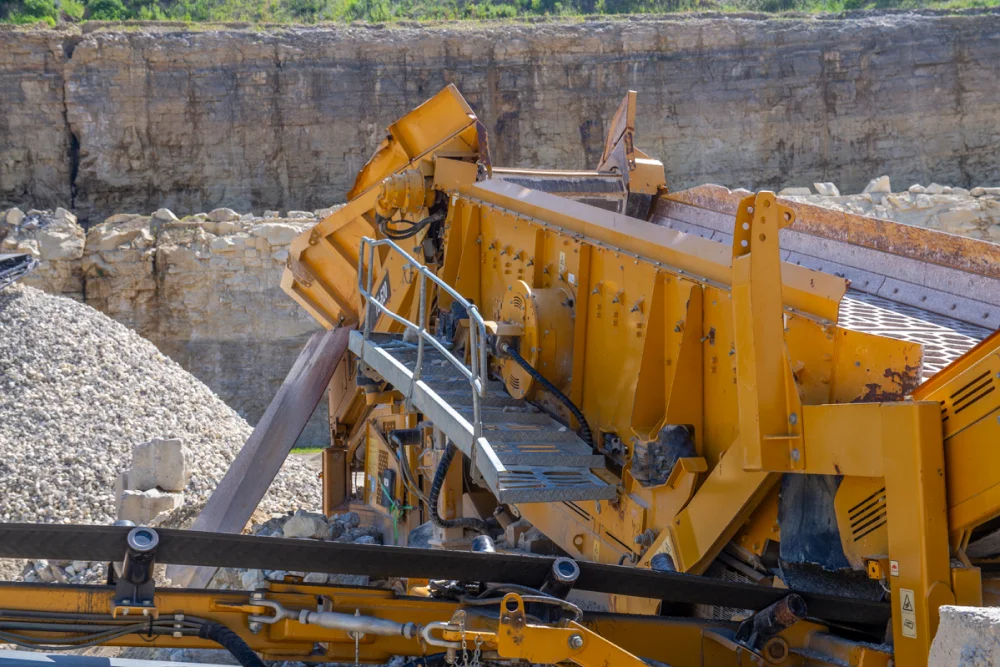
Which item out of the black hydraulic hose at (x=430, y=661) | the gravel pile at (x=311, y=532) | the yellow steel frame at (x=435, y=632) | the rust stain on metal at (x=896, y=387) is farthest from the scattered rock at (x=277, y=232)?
the rust stain on metal at (x=896, y=387)

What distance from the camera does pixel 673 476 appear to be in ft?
13.4

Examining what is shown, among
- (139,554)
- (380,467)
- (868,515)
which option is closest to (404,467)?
(380,467)

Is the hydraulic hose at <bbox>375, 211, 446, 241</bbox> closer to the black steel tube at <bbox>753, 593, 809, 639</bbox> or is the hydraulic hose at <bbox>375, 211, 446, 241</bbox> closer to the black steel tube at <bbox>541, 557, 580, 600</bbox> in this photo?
the black steel tube at <bbox>541, 557, 580, 600</bbox>

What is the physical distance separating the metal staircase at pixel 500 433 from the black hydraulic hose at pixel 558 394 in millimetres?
49

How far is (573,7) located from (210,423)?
2297 cm

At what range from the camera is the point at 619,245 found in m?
4.75

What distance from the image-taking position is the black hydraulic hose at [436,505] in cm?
551

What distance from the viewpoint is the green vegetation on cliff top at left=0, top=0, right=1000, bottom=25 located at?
30.7 m

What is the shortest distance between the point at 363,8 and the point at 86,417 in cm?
2147

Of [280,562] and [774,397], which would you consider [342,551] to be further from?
[774,397]

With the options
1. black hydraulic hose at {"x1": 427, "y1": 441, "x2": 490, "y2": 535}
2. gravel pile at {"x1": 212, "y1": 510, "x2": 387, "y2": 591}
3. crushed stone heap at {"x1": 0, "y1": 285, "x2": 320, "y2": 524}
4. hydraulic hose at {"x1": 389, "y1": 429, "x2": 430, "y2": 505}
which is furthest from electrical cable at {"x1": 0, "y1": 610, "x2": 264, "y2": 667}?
crushed stone heap at {"x1": 0, "y1": 285, "x2": 320, "y2": 524}

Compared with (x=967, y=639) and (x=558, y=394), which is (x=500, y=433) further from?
(x=967, y=639)

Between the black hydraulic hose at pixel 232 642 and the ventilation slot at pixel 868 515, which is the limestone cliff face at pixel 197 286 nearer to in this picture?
the black hydraulic hose at pixel 232 642

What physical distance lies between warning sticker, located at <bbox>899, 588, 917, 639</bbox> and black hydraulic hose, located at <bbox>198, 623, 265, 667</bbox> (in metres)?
1.84
